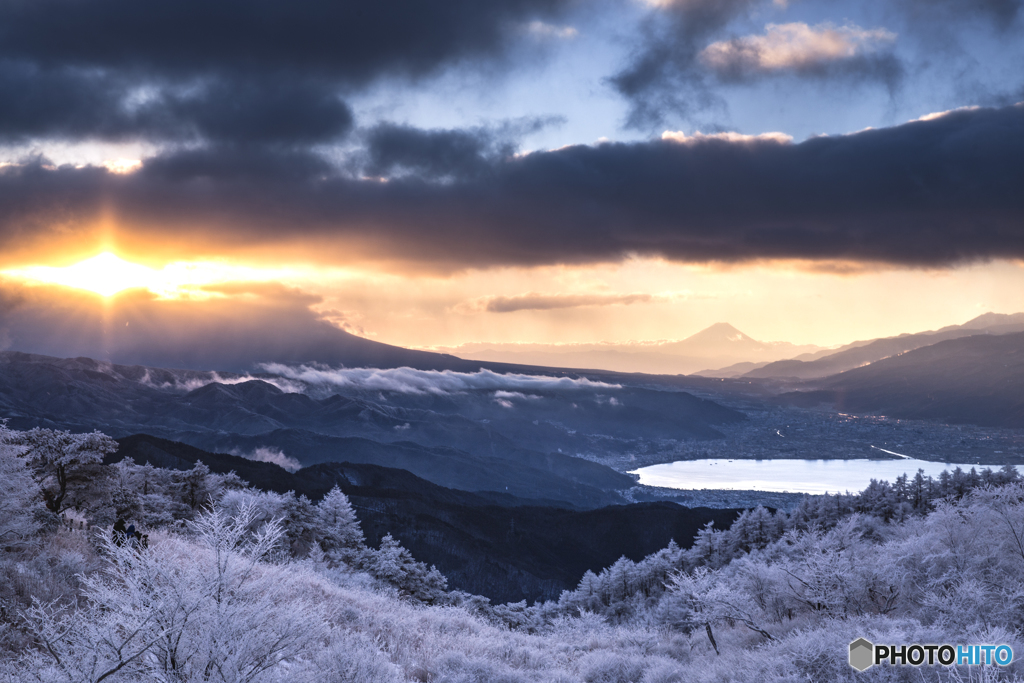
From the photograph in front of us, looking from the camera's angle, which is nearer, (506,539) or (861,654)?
(861,654)

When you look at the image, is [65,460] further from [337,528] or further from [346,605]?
[337,528]

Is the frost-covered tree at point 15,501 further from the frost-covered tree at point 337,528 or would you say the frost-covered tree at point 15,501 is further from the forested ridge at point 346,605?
the frost-covered tree at point 337,528

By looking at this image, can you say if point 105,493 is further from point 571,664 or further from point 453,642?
point 571,664

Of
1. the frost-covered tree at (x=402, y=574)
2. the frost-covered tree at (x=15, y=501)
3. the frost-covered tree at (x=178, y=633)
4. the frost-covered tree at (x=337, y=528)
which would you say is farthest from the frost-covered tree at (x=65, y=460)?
the frost-covered tree at (x=178, y=633)

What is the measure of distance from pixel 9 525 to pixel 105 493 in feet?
60.0

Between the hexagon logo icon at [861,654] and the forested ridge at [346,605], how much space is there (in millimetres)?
398

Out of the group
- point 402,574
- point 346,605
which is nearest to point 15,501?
point 346,605

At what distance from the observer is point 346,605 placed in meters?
25.3

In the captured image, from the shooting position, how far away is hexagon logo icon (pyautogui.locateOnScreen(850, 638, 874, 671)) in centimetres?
1867

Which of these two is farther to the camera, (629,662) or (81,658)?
(629,662)

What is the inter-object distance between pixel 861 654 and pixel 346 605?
2021cm

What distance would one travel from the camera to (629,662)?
23375mm

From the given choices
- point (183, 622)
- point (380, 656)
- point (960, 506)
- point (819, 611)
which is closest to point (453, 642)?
point (380, 656)

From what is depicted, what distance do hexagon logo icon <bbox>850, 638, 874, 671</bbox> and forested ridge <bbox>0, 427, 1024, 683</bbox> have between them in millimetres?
398
